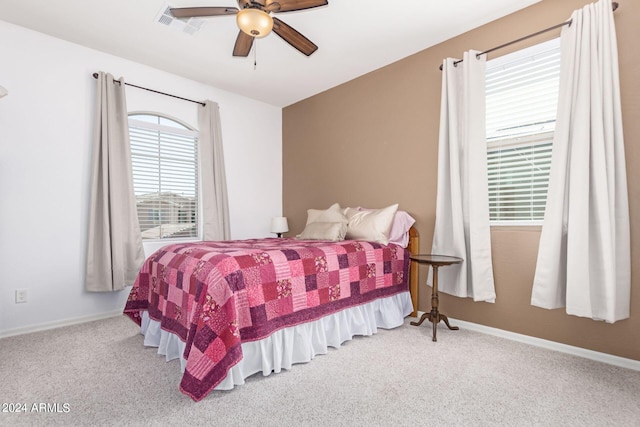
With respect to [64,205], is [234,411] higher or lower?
lower

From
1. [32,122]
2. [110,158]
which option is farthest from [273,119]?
[32,122]

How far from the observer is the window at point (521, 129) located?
99.9 inches

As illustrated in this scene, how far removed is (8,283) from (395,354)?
126 inches

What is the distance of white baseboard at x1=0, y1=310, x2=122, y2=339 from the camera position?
281cm

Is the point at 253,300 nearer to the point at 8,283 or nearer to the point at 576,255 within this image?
the point at 576,255

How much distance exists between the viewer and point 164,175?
3.80m

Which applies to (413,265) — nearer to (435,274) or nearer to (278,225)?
(435,274)

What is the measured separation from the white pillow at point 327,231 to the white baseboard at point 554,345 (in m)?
1.26

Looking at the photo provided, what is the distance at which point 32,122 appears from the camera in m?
2.95

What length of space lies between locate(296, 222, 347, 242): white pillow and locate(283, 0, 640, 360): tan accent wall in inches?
26.6

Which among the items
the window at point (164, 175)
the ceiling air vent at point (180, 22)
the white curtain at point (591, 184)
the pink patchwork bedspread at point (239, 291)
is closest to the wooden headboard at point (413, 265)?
the pink patchwork bedspread at point (239, 291)

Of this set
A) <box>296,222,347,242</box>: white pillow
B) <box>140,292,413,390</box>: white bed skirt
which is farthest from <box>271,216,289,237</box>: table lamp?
<box>140,292,413,390</box>: white bed skirt

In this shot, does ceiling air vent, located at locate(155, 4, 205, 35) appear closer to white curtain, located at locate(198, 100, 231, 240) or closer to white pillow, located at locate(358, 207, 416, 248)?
white curtain, located at locate(198, 100, 231, 240)

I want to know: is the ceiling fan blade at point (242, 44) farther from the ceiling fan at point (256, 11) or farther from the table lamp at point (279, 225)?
the table lamp at point (279, 225)
